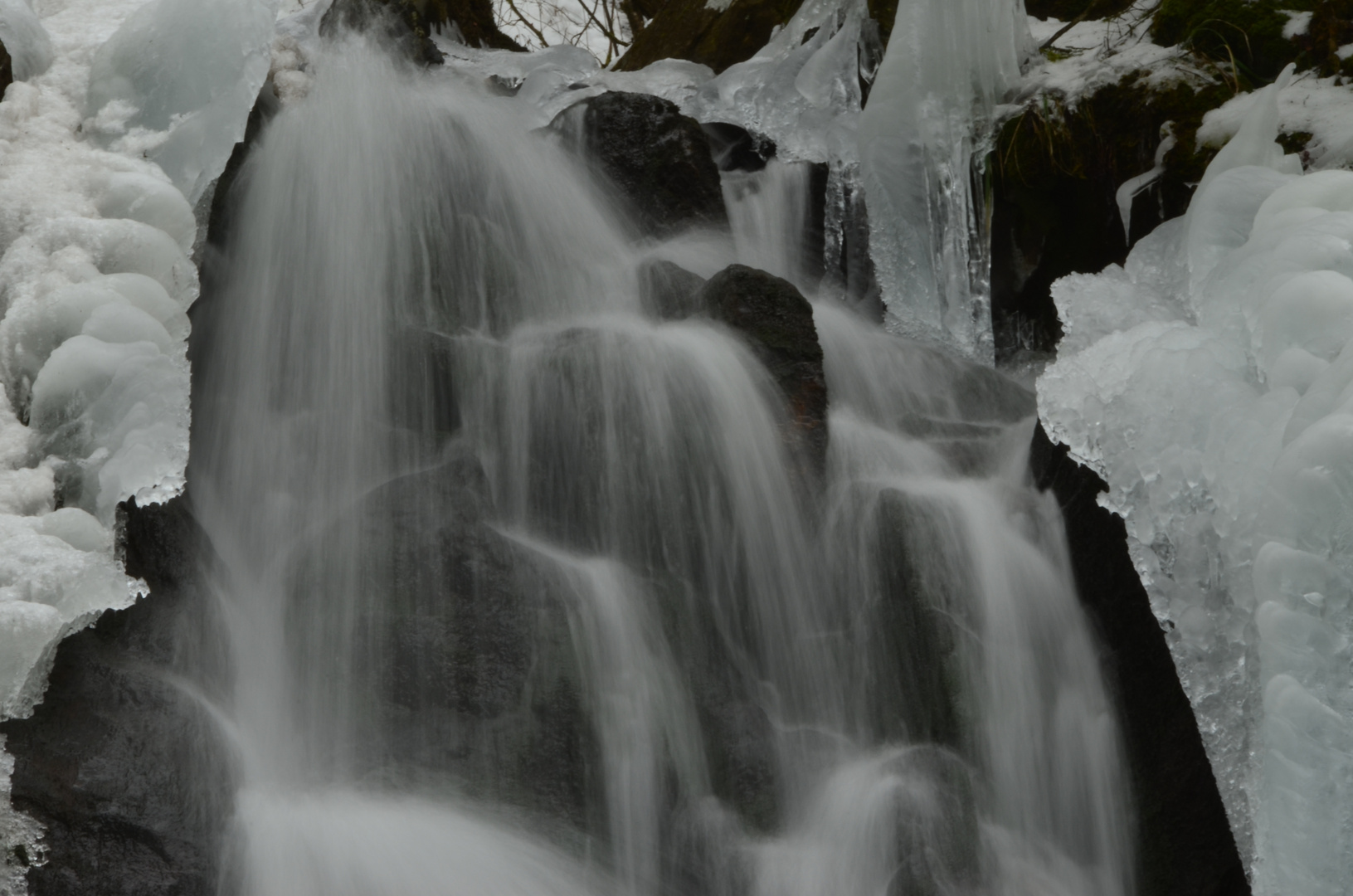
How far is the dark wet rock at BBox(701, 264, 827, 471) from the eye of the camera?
3572mm

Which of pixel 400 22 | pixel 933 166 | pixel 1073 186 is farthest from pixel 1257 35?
pixel 400 22

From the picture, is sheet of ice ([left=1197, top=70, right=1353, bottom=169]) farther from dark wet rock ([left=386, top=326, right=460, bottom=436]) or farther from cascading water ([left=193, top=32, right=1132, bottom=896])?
dark wet rock ([left=386, top=326, right=460, bottom=436])

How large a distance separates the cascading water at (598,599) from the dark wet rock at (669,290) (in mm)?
80

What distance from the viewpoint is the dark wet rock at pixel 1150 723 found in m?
2.80

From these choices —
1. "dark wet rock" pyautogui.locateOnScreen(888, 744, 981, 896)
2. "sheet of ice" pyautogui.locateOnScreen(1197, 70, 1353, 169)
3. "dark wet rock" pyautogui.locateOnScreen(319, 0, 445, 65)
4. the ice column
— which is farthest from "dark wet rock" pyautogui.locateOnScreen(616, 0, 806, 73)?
"dark wet rock" pyautogui.locateOnScreen(888, 744, 981, 896)

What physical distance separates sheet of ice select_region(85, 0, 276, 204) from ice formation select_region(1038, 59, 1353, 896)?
251 cm

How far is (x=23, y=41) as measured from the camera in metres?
3.87

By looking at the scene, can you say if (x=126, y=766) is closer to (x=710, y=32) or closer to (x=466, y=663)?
(x=466, y=663)

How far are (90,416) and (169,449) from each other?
9.8 inches

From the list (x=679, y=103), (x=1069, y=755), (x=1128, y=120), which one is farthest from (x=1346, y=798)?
(x=679, y=103)

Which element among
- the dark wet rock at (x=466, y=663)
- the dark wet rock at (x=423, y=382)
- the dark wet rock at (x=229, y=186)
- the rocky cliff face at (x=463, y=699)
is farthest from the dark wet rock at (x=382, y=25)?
the dark wet rock at (x=466, y=663)

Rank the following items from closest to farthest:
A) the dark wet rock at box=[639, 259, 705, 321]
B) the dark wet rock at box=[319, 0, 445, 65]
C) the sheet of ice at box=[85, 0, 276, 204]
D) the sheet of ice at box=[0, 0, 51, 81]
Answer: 1. the sheet of ice at box=[85, 0, 276, 204]
2. the sheet of ice at box=[0, 0, 51, 81]
3. the dark wet rock at box=[639, 259, 705, 321]
4. the dark wet rock at box=[319, 0, 445, 65]

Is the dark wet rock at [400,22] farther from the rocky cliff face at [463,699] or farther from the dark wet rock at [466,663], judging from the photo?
the dark wet rock at [466,663]

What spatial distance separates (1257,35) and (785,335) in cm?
223
